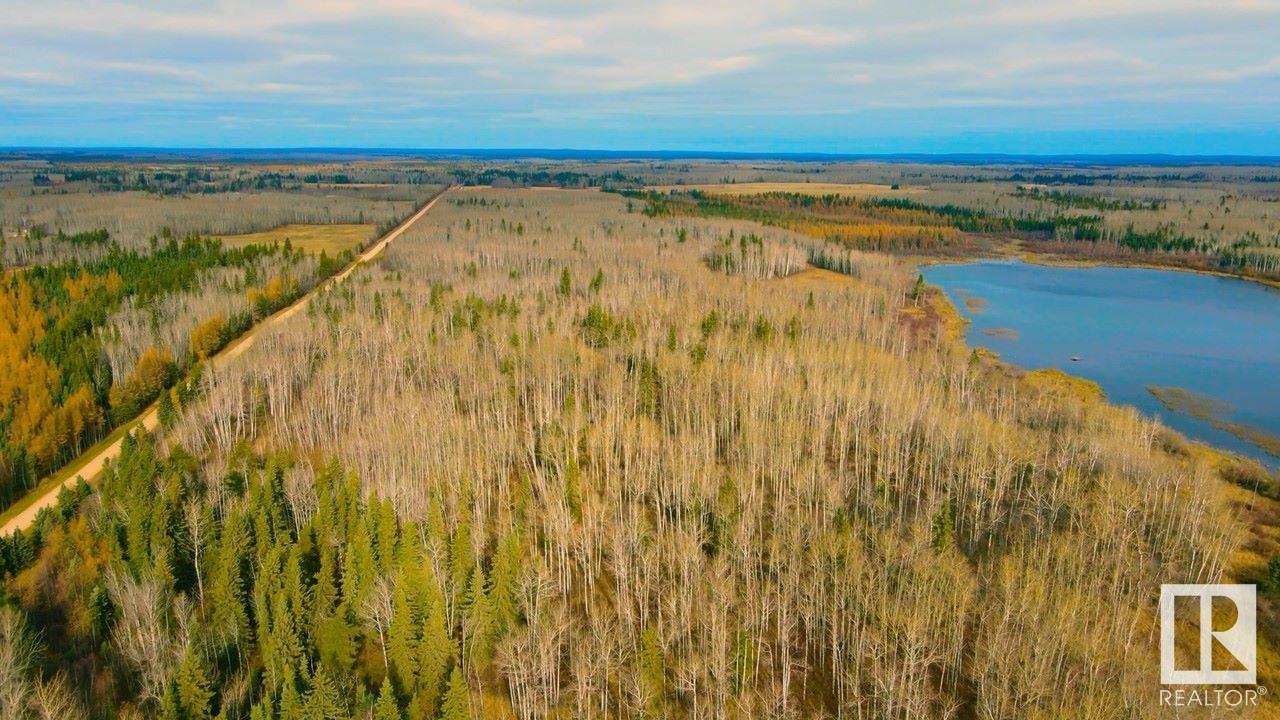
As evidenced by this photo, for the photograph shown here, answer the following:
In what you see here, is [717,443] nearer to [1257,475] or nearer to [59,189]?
[1257,475]

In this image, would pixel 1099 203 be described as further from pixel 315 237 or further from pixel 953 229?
pixel 315 237

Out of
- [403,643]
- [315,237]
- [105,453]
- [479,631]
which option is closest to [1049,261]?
[479,631]

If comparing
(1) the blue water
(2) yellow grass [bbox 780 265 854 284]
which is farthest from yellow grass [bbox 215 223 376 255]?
(1) the blue water

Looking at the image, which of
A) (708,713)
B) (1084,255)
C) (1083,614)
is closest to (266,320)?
(708,713)

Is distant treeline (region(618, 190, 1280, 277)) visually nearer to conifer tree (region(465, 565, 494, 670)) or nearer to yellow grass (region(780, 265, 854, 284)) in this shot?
yellow grass (region(780, 265, 854, 284))

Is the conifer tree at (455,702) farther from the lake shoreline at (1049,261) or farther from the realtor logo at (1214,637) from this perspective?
the lake shoreline at (1049,261)
